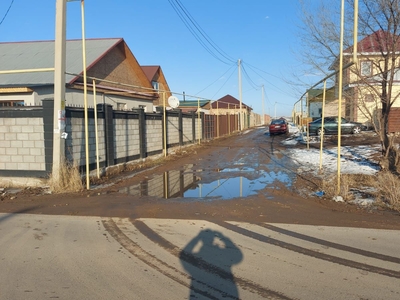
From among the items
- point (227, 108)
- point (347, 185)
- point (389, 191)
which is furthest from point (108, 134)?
point (227, 108)

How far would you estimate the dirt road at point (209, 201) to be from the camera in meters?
7.03

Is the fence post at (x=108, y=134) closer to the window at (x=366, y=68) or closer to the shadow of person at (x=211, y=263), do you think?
the shadow of person at (x=211, y=263)

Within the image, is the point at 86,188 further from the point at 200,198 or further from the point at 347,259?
the point at 347,259

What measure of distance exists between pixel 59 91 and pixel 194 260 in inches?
259

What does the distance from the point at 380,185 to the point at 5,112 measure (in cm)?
1010

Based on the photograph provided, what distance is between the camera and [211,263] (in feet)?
15.2

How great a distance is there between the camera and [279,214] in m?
7.21

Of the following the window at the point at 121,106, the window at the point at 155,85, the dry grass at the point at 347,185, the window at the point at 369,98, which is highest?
the window at the point at 155,85

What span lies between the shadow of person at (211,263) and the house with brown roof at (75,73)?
465 inches

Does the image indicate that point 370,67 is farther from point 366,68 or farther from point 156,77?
point 156,77

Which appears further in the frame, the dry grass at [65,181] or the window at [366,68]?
the window at [366,68]

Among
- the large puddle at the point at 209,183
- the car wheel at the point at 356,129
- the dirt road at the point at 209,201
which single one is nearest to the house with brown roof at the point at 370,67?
the dirt road at the point at 209,201

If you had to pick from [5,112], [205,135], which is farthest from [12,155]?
[205,135]

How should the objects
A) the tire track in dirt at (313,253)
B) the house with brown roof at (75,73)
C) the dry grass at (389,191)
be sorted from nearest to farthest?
the tire track in dirt at (313,253)
the dry grass at (389,191)
the house with brown roof at (75,73)
